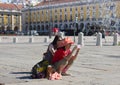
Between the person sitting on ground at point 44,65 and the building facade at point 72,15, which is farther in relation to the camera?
the building facade at point 72,15

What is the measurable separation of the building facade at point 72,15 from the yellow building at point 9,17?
12.8ft

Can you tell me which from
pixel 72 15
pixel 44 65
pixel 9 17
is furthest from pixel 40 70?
pixel 9 17

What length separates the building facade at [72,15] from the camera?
105 meters

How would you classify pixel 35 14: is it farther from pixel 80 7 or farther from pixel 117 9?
pixel 117 9

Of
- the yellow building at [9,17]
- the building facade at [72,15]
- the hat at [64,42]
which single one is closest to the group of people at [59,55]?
the hat at [64,42]

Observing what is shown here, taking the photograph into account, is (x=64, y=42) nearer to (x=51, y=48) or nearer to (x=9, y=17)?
(x=51, y=48)

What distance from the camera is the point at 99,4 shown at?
359 feet

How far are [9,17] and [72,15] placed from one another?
28.8 m

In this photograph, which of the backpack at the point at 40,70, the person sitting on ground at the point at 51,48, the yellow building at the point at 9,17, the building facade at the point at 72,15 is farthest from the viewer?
the yellow building at the point at 9,17

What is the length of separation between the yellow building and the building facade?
3.90 metres

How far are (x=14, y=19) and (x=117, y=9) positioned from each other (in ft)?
157

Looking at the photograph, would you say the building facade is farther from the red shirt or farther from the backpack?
the backpack

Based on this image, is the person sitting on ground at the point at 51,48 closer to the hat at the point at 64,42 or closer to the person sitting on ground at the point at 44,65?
the person sitting on ground at the point at 44,65

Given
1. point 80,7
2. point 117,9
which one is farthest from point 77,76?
point 80,7
